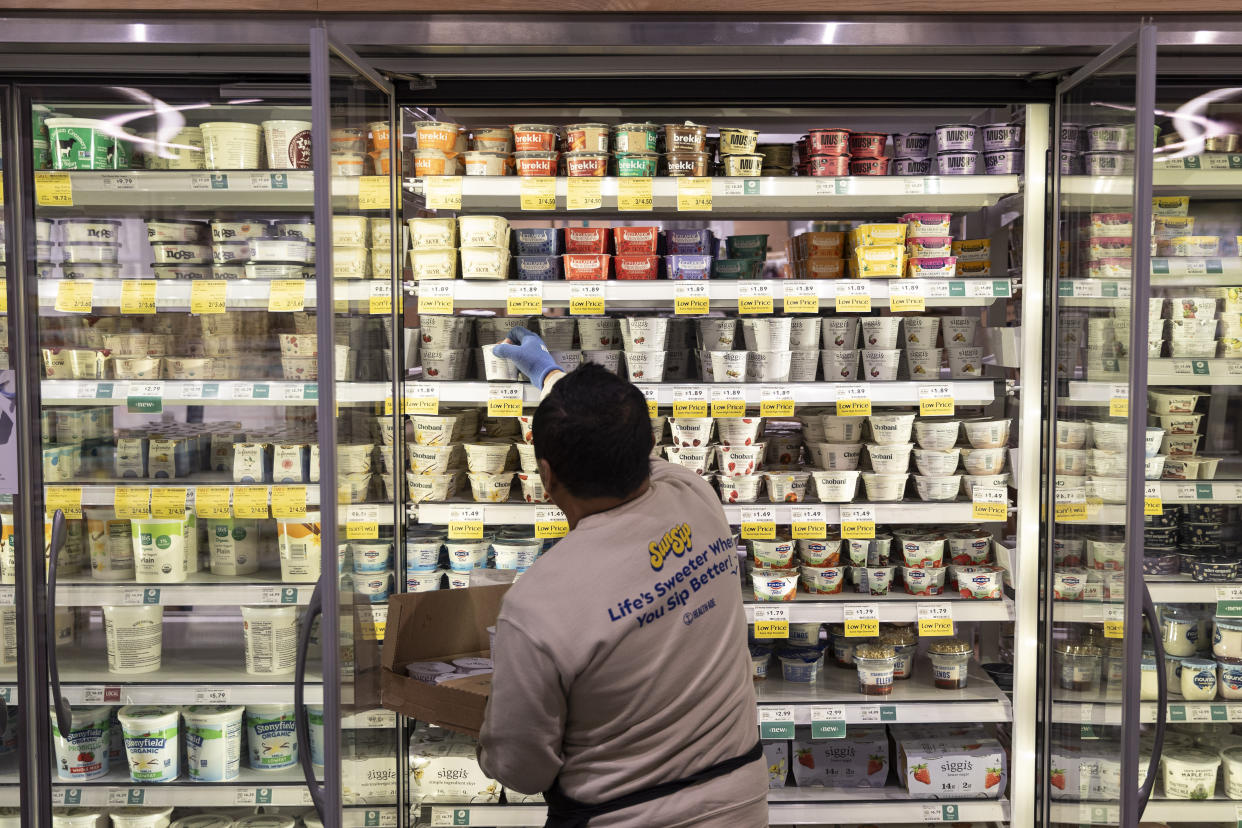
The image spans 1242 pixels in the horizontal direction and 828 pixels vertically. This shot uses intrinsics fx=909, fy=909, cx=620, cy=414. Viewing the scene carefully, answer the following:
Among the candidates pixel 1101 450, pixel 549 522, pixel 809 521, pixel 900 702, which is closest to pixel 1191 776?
pixel 900 702

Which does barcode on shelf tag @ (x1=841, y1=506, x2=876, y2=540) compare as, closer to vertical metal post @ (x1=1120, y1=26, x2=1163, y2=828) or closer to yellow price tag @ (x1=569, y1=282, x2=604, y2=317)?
vertical metal post @ (x1=1120, y1=26, x2=1163, y2=828)

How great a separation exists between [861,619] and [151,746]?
2.00 metres

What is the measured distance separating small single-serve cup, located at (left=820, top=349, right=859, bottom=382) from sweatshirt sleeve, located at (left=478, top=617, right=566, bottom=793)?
4.89ft

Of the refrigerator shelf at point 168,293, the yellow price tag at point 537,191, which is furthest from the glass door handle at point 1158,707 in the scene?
the refrigerator shelf at point 168,293

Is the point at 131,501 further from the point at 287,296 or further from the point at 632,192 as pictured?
the point at 632,192

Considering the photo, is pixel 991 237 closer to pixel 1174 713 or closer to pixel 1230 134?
pixel 1230 134

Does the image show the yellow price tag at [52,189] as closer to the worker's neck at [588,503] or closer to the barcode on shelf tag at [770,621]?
the worker's neck at [588,503]

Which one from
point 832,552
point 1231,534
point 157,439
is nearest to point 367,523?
point 157,439

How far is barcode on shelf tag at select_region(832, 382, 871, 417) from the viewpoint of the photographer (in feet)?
8.01

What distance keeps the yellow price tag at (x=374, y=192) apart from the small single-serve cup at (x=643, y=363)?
0.75m

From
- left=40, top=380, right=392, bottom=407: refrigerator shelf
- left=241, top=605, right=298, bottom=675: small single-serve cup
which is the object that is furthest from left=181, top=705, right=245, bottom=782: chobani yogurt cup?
left=40, top=380, right=392, bottom=407: refrigerator shelf

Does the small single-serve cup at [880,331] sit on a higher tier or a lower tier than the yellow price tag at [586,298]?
lower

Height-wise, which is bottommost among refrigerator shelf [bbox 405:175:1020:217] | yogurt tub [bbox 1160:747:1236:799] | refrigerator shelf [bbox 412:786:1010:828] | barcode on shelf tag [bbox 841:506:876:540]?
refrigerator shelf [bbox 412:786:1010:828]

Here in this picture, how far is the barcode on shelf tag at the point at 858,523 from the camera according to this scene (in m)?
2.50
